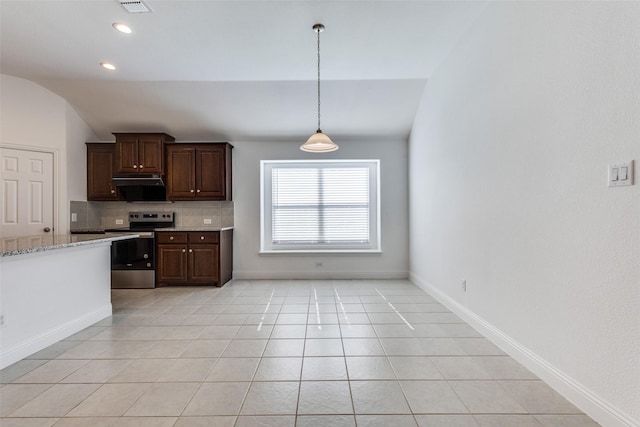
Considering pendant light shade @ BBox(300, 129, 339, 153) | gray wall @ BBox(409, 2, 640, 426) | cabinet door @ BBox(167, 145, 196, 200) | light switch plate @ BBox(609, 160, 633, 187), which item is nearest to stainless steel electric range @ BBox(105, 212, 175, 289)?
cabinet door @ BBox(167, 145, 196, 200)

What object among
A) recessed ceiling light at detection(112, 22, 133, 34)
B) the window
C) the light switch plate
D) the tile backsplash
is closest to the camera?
the light switch plate

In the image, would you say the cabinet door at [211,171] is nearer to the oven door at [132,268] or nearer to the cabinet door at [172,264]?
the cabinet door at [172,264]

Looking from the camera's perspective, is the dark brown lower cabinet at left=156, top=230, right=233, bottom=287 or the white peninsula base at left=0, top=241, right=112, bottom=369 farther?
the dark brown lower cabinet at left=156, top=230, right=233, bottom=287

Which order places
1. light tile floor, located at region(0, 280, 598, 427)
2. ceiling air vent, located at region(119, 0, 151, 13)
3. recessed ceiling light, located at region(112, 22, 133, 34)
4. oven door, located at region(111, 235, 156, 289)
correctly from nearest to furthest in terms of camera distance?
light tile floor, located at region(0, 280, 598, 427), ceiling air vent, located at region(119, 0, 151, 13), recessed ceiling light, located at region(112, 22, 133, 34), oven door, located at region(111, 235, 156, 289)

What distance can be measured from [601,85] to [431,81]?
99.3 inches

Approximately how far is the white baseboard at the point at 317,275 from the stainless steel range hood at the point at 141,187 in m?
1.83

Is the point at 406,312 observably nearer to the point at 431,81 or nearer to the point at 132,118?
the point at 431,81

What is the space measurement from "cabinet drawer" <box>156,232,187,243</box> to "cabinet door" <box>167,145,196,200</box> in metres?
0.64

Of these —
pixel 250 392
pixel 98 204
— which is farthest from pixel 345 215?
pixel 98 204

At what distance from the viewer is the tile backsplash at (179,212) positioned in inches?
197

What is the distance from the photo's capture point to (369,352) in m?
2.36

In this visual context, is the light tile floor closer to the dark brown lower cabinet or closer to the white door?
the dark brown lower cabinet

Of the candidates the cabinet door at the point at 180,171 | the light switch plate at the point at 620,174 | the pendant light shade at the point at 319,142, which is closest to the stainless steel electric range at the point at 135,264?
the cabinet door at the point at 180,171

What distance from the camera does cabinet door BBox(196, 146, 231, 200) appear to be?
188 inches
